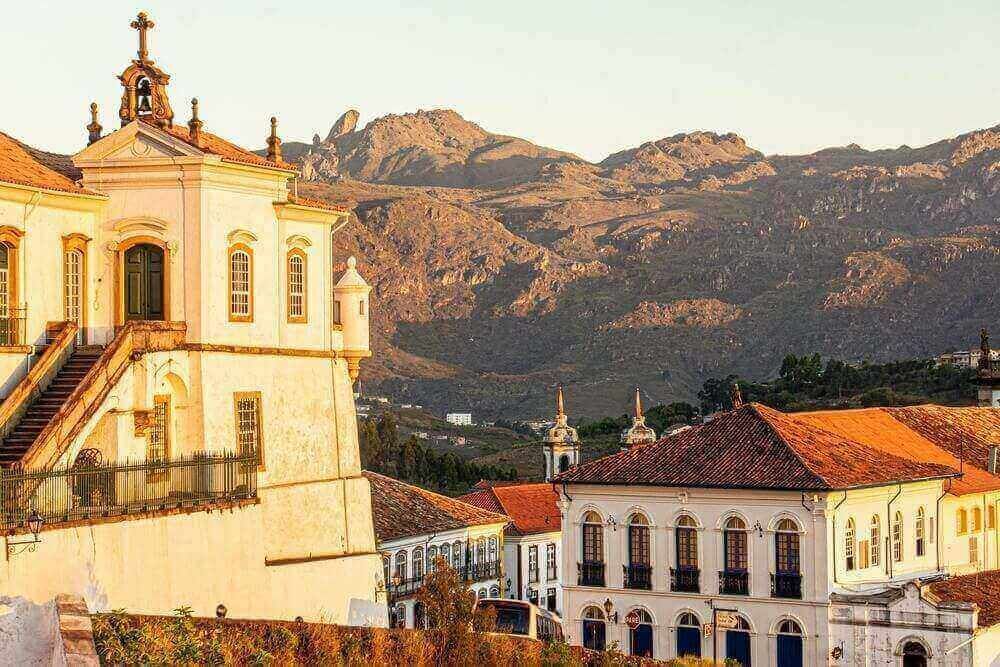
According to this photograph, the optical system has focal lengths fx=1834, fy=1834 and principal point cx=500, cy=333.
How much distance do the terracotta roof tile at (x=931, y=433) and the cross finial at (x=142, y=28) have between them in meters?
20.5

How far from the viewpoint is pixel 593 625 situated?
4412 centimetres

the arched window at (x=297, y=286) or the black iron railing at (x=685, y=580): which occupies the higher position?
the arched window at (x=297, y=286)

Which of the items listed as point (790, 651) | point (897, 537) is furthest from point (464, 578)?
point (790, 651)

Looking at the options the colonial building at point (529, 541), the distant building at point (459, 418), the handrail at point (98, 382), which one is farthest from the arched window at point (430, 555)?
the distant building at point (459, 418)

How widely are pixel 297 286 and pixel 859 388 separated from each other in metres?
67.7

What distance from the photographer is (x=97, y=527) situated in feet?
88.3

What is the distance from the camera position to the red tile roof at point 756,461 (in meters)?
42.0

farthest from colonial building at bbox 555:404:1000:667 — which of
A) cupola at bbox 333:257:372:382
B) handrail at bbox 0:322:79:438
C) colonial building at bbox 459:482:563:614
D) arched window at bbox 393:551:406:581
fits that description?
colonial building at bbox 459:482:563:614

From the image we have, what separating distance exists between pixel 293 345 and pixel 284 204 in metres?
2.82

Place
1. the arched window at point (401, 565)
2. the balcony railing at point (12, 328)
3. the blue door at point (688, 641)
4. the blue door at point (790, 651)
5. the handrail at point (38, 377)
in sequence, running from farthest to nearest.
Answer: the arched window at point (401, 565) < the blue door at point (688, 641) < the blue door at point (790, 651) < the balcony railing at point (12, 328) < the handrail at point (38, 377)

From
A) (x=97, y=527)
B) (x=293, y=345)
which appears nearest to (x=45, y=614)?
(x=97, y=527)

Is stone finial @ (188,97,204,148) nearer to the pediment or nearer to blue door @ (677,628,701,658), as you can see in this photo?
the pediment

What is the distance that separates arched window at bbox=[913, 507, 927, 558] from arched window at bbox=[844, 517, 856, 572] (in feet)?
11.4

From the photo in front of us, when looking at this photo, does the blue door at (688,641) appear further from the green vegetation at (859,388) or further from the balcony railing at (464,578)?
the green vegetation at (859,388)
